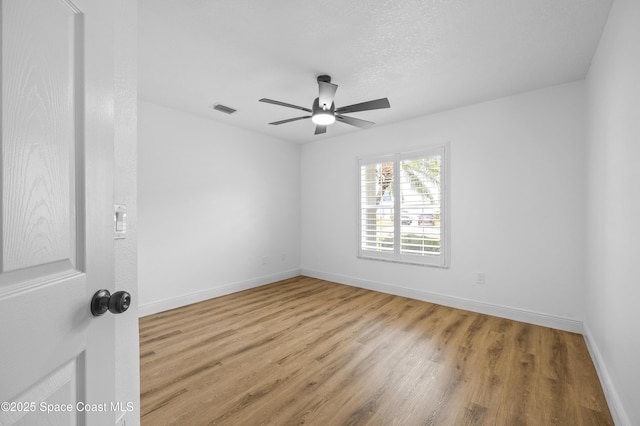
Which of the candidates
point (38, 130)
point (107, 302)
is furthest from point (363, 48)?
point (107, 302)

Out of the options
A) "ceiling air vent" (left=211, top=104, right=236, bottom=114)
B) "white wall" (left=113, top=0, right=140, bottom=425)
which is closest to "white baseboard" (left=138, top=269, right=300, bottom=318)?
"white wall" (left=113, top=0, right=140, bottom=425)

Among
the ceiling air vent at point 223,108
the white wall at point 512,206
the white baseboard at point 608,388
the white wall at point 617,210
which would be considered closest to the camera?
the white wall at point 617,210

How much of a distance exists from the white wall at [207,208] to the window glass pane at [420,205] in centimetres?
218

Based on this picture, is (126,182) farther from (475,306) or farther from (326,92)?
(475,306)

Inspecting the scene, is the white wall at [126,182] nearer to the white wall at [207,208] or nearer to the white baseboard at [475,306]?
the white wall at [207,208]

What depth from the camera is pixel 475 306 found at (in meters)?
3.54

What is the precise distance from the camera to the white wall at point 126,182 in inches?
46.9

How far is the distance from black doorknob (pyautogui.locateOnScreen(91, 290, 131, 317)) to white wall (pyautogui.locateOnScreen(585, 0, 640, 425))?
2246 millimetres

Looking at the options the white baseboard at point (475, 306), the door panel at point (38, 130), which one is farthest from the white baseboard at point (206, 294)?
the door panel at point (38, 130)

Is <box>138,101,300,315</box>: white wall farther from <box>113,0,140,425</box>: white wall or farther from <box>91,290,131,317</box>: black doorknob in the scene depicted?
<box>91,290,131,317</box>: black doorknob

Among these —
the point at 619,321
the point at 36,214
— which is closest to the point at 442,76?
the point at 619,321

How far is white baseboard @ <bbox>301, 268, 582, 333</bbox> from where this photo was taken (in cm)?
302

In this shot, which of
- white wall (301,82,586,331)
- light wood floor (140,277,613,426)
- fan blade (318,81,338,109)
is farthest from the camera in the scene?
white wall (301,82,586,331)

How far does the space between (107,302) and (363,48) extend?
97.1 inches
